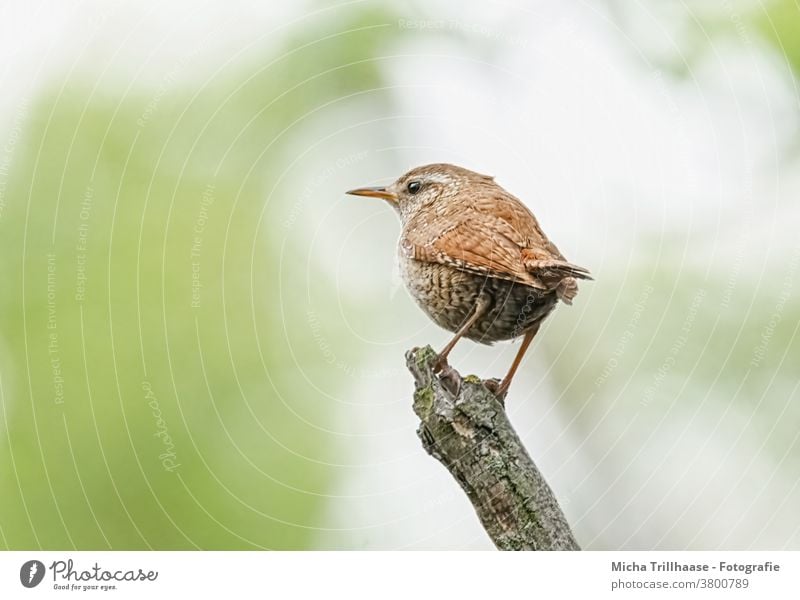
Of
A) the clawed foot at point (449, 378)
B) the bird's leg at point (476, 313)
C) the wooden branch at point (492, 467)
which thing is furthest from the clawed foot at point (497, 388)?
the wooden branch at point (492, 467)

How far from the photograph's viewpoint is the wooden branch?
431 cm

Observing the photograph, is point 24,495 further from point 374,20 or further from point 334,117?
point 374,20

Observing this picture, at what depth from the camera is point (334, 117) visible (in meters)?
6.80

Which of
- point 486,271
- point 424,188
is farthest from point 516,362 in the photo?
point 424,188

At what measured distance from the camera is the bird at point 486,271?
15.8ft

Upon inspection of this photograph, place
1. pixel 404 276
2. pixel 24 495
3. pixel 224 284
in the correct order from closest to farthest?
pixel 404 276
pixel 24 495
pixel 224 284

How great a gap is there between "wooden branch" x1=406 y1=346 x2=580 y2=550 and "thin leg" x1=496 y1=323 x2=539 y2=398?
732 millimetres

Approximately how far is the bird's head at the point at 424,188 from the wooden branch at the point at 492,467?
186 centimetres

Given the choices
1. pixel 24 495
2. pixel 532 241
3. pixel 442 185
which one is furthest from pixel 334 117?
pixel 24 495

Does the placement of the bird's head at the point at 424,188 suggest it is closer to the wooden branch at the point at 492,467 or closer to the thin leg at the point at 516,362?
the thin leg at the point at 516,362

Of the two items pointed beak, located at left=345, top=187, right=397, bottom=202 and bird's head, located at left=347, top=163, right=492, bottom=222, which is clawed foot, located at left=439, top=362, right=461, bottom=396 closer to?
bird's head, located at left=347, top=163, right=492, bottom=222

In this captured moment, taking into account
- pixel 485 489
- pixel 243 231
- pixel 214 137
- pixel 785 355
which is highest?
pixel 214 137

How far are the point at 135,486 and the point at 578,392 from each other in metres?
3.12

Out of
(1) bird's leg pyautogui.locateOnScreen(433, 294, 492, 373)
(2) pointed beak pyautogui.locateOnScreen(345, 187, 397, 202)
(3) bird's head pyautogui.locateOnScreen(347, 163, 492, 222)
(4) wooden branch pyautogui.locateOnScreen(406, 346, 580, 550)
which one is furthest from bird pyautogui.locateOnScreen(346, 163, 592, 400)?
(2) pointed beak pyautogui.locateOnScreen(345, 187, 397, 202)
